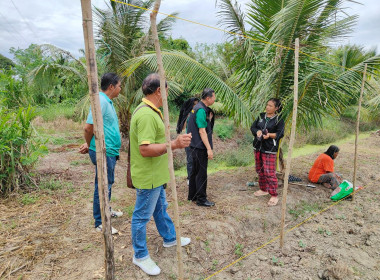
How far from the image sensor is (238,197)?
4.06 meters

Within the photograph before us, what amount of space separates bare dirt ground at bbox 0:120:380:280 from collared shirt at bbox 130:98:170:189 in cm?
89

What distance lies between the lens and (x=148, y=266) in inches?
87.4

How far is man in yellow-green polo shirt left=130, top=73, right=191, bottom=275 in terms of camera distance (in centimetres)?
191

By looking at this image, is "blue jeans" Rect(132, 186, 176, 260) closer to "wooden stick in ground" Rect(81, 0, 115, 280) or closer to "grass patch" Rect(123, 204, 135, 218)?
"wooden stick in ground" Rect(81, 0, 115, 280)

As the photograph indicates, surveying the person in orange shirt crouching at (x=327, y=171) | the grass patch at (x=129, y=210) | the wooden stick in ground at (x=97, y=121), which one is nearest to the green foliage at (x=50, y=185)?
the grass patch at (x=129, y=210)

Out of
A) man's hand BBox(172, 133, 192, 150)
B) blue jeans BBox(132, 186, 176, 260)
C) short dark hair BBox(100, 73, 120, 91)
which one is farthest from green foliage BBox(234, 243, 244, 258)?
short dark hair BBox(100, 73, 120, 91)

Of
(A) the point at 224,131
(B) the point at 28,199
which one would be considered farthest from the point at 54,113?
(B) the point at 28,199

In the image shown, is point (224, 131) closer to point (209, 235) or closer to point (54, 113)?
point (54, 113)

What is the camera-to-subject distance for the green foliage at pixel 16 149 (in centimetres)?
333

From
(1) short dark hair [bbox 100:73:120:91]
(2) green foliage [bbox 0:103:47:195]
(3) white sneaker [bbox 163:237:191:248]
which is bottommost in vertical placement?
(3) white sneaker [bbox 163:237:191:248]

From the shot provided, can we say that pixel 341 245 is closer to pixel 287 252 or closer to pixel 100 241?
pixel 287 252

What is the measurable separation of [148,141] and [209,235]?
1.62 m

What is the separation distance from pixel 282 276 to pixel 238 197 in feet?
5.37

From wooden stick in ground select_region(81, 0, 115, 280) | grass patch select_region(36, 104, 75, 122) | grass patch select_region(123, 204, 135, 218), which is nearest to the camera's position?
wooden stick in ground select_region(81, 0, 115, 280)
